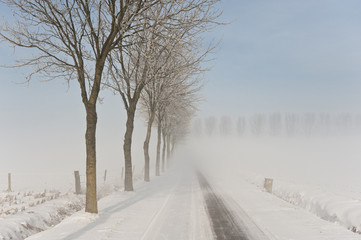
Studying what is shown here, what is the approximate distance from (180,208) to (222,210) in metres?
1.62

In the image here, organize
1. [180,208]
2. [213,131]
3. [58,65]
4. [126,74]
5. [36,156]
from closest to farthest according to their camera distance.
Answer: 1. [180,208]
2. [58,65]
3. [126,74]
4. [36,156]
5. [213,131]

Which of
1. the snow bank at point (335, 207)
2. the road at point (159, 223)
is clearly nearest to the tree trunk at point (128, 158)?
the road at point (159, 223)

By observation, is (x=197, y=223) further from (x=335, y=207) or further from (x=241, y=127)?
(x=241, y=127)

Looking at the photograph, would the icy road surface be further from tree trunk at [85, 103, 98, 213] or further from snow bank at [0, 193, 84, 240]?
snow bank at [0, 193, 84, 240]

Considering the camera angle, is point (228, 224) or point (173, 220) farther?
point (173, 220)

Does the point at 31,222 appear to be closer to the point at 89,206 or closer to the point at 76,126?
the point at 89,206

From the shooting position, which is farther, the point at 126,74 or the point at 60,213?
the point at 126,74

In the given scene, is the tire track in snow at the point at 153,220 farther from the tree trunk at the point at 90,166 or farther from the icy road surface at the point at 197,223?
the tree trunk at the point at 90,166

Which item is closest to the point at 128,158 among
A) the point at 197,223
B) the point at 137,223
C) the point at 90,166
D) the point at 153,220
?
the point at 90,166

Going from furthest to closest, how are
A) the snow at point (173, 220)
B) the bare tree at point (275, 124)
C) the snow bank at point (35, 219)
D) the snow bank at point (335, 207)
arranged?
the bare tree at point (275, 124) → the snow bank at point (335, 207) → the snow bank at point (35, 219) → the snow at point (173, 220)

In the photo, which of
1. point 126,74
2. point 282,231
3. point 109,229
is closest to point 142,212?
point 109,229

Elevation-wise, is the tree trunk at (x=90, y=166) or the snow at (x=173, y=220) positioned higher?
the tree trunk at (x=90, y=166)

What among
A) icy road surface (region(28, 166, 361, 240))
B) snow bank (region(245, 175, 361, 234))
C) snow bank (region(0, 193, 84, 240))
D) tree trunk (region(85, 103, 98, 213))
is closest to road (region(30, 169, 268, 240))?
icy road surface (region(28, 166, 361, 240))

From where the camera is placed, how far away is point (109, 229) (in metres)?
6.63
